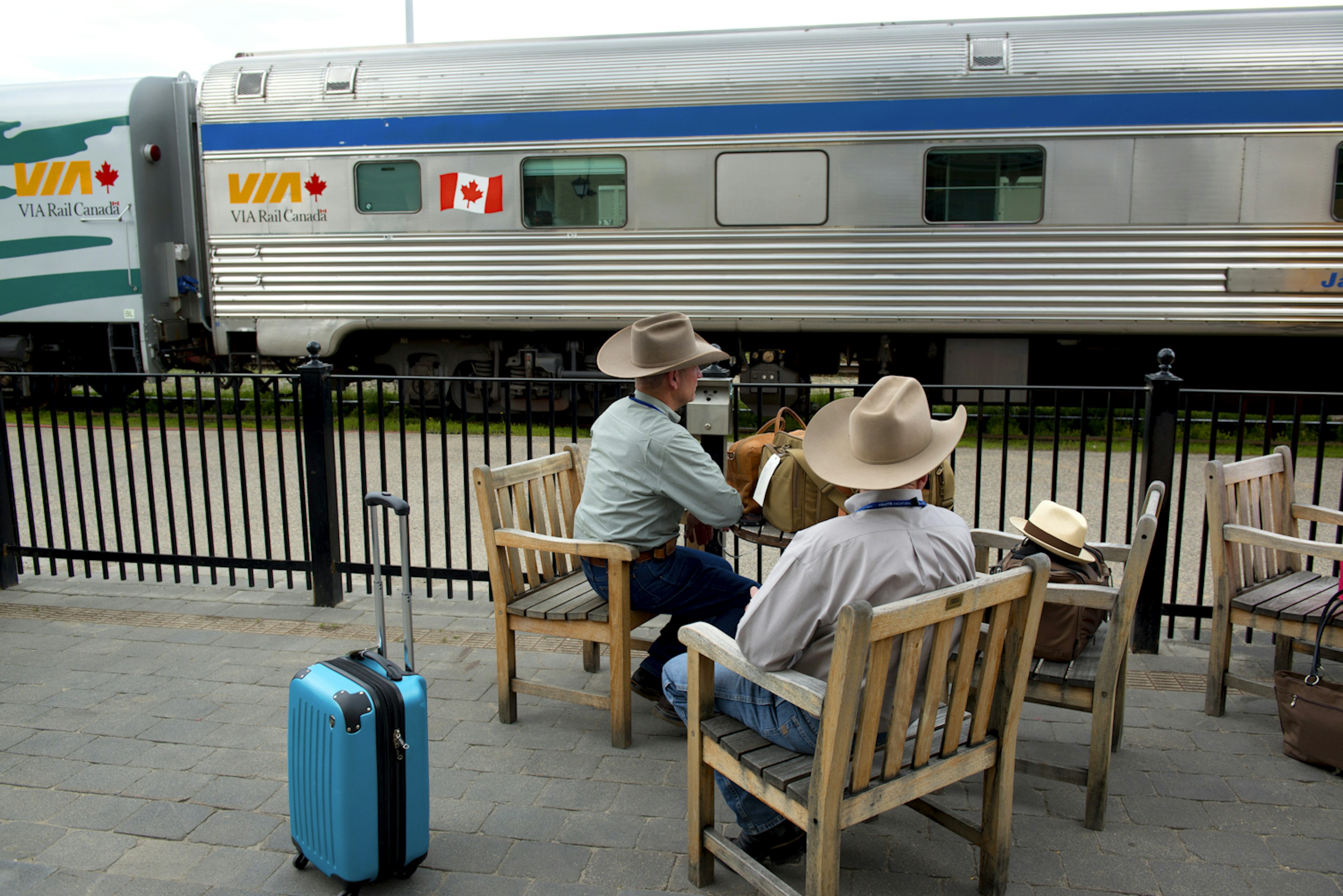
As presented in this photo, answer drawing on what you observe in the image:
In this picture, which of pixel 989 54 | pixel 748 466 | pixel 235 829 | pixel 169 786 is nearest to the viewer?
pixel 235 829

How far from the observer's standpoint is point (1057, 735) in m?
3.67

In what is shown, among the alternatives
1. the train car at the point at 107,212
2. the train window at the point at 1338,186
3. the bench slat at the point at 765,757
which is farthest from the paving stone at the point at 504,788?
the train car at the point at 107,212

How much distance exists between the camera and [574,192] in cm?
971

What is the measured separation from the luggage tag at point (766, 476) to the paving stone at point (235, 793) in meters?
1.97

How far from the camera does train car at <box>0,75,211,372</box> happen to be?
10.7m

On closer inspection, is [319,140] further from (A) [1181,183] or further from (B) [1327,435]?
(B) [1327,435]

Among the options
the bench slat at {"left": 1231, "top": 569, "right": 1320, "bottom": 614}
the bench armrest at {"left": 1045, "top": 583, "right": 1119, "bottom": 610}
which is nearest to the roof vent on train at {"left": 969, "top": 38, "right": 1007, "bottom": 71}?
the bench slat at {"left": 1231, "top": 569, "right": 1320, "bottom": 614}

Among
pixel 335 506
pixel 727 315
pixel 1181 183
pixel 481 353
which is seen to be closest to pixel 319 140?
pixel 481 353

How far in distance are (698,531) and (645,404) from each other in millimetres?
724

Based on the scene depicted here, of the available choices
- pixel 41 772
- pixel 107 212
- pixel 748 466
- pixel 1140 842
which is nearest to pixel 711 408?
pixel 748 466

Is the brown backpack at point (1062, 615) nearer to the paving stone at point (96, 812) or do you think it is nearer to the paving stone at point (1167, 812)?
the paving stone at point (1167, 812)

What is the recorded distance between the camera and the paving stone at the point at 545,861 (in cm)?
281

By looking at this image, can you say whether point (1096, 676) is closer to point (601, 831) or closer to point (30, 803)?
point (601, 831)

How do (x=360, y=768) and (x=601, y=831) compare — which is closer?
(x=360, y=768)
